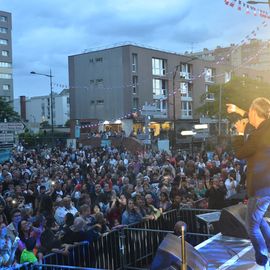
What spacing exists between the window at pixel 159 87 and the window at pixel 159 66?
2.93 feet

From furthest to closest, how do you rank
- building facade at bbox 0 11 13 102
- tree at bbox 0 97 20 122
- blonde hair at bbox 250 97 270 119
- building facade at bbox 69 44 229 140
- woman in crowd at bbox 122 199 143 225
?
building facade at bbox 0 11 13 102, tree at bbox 0 97 20 122, building facade at bbox 69 44 229 140, woman in crowd at bbox 122 199 143 225, blonde hair at bbox 250 97 270 119

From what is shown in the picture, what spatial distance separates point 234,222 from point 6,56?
92.4 metres

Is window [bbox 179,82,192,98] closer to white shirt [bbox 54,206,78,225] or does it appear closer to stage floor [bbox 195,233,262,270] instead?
white shirt [bbox 54,206,78,225]

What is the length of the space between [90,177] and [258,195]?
12.3 metres

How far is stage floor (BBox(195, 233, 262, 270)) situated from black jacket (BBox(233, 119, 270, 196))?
3.31ft

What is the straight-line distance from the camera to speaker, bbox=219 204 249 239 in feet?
20.7

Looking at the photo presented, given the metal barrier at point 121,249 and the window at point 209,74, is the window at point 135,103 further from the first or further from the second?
the metal barrier at point 121,249

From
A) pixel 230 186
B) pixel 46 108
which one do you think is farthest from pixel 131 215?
pixel 46 108

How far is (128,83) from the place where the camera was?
1825 inches

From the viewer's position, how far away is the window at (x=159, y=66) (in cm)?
4935

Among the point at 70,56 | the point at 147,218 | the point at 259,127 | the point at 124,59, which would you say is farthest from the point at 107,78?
the point at 259,127

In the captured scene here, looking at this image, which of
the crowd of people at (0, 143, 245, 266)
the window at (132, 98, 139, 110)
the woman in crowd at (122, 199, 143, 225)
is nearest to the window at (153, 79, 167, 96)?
the window at (132, 98, 139, 110)

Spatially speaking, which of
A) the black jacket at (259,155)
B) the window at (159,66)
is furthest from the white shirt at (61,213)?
the window at (159,66)

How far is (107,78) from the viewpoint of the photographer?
158 feet
